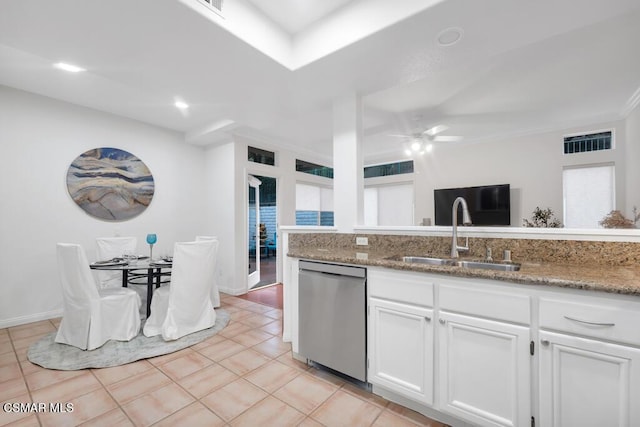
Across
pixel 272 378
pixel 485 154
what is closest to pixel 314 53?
pixel 272 378

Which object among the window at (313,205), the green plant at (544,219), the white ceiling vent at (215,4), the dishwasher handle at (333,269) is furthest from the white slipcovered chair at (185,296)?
the green plant at (544,219)

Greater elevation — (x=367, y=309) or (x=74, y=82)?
(x=74, y=82)

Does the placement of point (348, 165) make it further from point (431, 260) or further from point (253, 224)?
point (253, 224)

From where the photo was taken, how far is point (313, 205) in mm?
6211

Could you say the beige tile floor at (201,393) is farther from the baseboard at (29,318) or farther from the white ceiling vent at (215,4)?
the white ceiling vent at (215,4)

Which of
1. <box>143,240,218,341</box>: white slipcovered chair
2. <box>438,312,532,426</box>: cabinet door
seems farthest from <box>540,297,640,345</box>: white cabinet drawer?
<box>143,240,218,341</box>: white slipcovered chair

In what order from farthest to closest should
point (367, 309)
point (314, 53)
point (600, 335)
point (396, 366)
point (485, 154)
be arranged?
point (485, 154) < point (314, 53) < point (367, 309) < point (396, 366) < point (600, 335)

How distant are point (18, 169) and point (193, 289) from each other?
8.26ft

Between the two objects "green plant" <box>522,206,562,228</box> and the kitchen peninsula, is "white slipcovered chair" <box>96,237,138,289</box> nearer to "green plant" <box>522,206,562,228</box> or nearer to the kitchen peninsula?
the kitchen peninsula

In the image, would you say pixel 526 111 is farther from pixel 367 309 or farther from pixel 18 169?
pixel 18 169

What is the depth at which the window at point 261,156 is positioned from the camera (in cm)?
464

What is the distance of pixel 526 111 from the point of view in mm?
3881

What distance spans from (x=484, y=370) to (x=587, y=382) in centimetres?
39

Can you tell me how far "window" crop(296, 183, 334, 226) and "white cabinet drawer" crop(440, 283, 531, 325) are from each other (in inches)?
175
